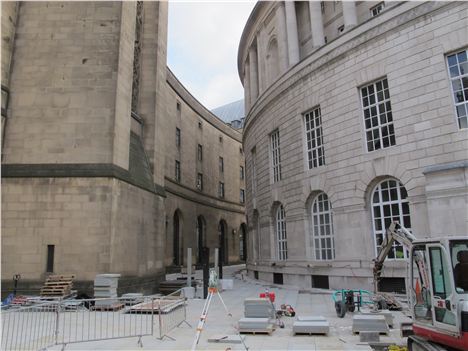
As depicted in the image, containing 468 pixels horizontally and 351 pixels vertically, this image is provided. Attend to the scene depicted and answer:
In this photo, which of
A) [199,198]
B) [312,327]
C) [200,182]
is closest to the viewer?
[312,327]

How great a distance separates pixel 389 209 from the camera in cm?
1834

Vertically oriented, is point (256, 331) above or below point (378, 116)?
below

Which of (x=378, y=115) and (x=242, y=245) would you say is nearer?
(x=378, y=115)

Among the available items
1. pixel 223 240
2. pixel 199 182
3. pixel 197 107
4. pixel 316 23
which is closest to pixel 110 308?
pixel 316 23

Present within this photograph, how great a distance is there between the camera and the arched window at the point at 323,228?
69.2 feet

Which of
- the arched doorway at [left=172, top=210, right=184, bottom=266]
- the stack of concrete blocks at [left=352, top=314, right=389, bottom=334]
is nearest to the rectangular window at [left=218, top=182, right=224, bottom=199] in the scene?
the arched doorway at [left=172, top=210, right=184, bottom=266]

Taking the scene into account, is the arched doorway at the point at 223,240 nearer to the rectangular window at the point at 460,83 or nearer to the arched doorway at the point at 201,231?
the arched doorway at the point at 201,231

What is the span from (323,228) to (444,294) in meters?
14.9

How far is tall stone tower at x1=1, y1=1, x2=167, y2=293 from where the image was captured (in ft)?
54.9

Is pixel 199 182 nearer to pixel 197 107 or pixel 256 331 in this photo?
pixel 197 107

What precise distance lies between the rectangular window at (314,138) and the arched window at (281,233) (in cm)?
457

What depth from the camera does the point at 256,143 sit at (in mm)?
29938

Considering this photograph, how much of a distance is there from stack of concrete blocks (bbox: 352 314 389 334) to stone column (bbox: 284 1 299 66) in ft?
62.2

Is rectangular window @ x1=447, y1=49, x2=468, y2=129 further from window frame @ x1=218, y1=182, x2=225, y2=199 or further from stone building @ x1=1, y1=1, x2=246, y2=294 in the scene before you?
window frame @ x1=218, y1=182, x2=225, y2=199
